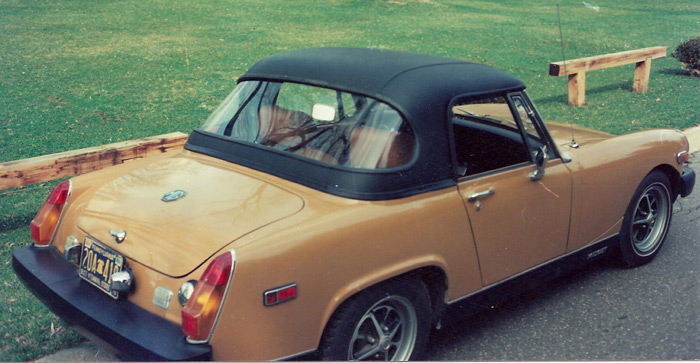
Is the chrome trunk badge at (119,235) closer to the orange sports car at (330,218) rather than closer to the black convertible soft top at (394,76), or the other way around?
the orange sports car at (330,218)

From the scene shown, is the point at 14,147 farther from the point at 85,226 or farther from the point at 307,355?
the point at 307,355

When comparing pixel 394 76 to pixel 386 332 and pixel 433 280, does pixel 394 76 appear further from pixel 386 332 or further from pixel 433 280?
pixel 386 332

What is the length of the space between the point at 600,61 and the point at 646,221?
6.27 meters

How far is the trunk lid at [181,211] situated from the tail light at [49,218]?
26 centimetres

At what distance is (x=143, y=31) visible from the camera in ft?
45.4

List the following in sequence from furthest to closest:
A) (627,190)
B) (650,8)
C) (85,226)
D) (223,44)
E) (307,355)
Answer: (650,8)
(223,44)
(627,190)
(85,226)
(307,355)

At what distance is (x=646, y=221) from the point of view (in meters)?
4.57

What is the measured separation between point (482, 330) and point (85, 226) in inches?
86.6

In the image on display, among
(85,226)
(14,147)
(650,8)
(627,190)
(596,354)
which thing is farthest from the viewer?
(650,8)

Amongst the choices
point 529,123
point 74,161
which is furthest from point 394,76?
point 74,161

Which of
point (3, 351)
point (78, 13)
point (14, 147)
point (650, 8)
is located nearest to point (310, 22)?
point (78, 13)

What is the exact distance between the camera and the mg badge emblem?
9.96 ft

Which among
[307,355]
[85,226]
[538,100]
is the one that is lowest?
[538,100]

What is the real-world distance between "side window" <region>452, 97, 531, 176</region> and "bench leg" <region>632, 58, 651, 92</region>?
814 cm
